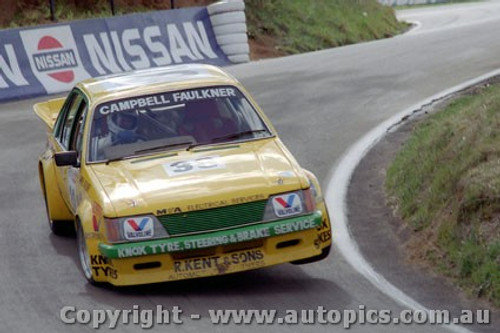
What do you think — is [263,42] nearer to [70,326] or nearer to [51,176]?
[51,176]

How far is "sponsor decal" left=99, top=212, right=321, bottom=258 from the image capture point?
780 cm

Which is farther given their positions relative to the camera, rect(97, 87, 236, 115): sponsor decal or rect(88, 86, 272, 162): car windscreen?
rect(97, 87, 236, 115): sponsor decal

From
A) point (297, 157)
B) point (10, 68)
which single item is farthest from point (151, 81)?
point (10, 68)

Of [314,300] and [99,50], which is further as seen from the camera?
[99,50]

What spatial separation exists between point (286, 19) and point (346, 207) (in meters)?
20.0

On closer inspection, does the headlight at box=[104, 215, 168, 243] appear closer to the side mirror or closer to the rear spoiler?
the side mirror

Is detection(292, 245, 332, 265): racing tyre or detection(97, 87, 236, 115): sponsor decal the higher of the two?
detection(97, 87, 236, 115): sponsor decal

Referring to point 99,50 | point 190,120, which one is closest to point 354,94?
point 99,50

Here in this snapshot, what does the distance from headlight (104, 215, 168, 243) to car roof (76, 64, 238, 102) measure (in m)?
1.83

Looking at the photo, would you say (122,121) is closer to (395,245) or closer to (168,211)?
(168,211)

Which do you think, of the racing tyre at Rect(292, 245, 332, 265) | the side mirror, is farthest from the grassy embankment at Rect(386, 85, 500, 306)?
the side mirror

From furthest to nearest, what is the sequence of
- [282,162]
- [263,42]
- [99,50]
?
[263,42] → [99,50] → [282,162]

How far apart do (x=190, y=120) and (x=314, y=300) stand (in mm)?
2167

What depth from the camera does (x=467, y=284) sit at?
8078 millimetres
